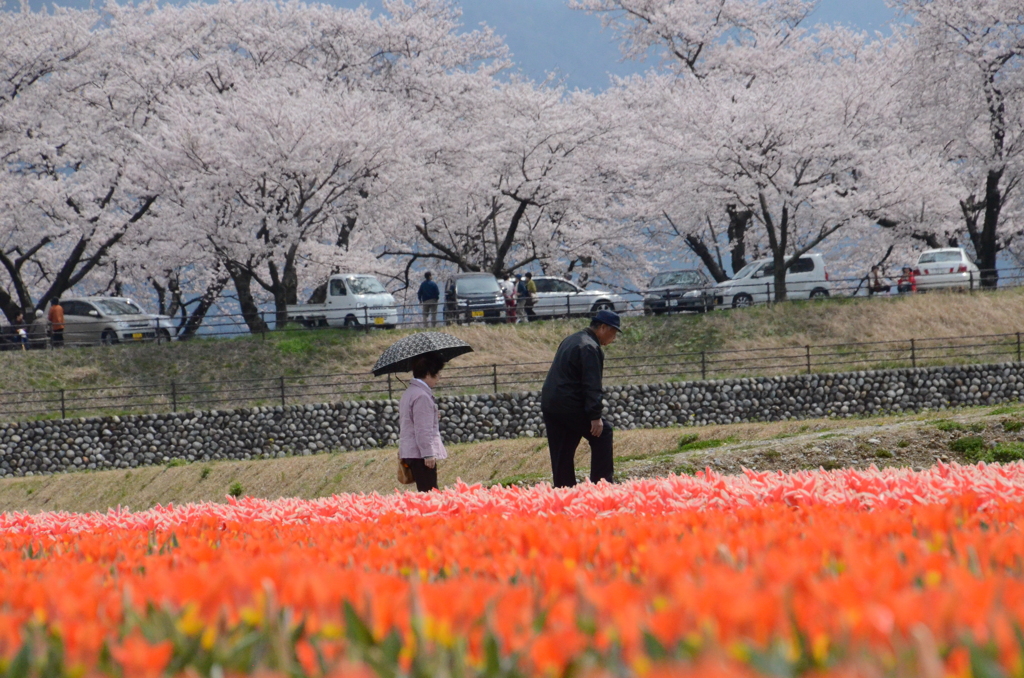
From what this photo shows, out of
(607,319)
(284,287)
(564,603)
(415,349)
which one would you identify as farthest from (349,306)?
→ (564,603)

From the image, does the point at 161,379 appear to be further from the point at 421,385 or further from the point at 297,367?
the point at 421,385

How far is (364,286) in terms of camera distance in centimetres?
3144

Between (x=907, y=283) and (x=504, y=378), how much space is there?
44.0 ft

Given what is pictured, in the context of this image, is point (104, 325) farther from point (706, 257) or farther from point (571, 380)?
point (571, 380)

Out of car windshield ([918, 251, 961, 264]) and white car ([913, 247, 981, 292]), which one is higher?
car windshield ([918, 251, 961, 264])

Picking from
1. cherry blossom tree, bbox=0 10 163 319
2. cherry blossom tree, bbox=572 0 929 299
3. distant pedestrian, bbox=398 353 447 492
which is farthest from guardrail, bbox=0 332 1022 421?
distant pedestrian, bbox=398 353 447 492

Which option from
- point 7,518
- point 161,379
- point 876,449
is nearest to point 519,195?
point 161,379

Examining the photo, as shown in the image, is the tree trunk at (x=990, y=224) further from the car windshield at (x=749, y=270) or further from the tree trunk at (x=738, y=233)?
the tree trunk at (x=738, y=233)

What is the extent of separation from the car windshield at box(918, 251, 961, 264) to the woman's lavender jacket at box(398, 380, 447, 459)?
2678 cm

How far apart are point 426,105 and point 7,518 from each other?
35.0m

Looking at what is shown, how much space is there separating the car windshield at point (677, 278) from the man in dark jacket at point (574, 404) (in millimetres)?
25143

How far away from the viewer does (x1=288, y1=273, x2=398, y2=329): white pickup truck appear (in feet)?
99.6

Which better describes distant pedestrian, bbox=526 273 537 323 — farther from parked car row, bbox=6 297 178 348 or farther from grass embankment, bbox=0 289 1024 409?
parked car row, bbox=6 297 178 348

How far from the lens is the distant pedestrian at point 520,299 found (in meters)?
30.6
